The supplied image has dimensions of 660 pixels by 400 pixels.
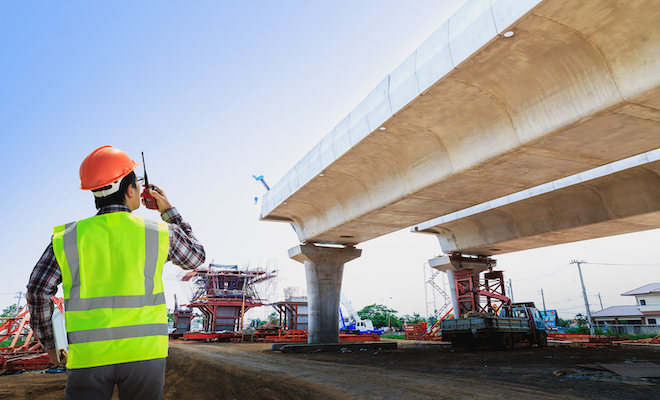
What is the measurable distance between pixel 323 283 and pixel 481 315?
820cm

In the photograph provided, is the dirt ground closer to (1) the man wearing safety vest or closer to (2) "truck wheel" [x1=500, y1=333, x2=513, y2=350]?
(1) the man wearing safety vest

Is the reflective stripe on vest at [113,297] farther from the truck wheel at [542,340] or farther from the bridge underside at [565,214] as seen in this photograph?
the truck wheel at [542,340]

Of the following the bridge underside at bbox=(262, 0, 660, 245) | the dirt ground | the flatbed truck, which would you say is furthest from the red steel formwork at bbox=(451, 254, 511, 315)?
the dirt ground

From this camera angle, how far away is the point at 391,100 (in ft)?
32.5

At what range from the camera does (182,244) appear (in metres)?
2.51

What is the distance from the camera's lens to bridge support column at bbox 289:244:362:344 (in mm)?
20797

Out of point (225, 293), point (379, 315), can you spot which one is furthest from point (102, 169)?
point (379, 315)

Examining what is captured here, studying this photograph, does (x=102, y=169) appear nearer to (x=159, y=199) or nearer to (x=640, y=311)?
(x=159, y=199)

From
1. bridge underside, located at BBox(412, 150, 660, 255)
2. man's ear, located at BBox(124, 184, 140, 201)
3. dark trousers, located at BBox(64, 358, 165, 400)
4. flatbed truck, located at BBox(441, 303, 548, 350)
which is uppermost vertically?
bridge underside, located at BBox(412, 150, 660, 255)

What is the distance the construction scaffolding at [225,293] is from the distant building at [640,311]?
4867 cm

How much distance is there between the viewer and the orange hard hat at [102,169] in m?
2.38

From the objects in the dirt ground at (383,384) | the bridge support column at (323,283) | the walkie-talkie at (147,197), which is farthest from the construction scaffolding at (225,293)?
the walkie-talkie at (147,197)

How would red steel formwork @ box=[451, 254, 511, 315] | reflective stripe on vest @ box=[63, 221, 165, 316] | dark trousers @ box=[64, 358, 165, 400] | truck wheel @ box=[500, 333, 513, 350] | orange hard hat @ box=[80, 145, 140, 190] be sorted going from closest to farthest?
dark trousers @ box=[64, 358, 165, 400] < reflective stripe on vest @ box=[63, 221, 165, 316] < orange hard hat @ box=[80, 145, 140, 190] < truck wheel @ box=[500, 333, 513, 350] < red steel formwork @ box=[451, 254, 511, 315]

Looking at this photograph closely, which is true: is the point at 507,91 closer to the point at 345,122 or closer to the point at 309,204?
the point at 345,122
